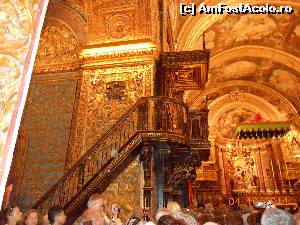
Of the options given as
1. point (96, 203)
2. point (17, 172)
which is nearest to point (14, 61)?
point (96, 203)

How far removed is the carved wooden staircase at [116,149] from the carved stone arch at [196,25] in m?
4.94

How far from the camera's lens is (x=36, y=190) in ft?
31.4

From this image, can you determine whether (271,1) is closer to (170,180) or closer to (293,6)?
(293,6)

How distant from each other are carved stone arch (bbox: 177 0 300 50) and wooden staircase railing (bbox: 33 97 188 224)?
16.2 ft

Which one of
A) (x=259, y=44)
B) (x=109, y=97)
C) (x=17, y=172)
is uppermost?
(x=259, y=44)

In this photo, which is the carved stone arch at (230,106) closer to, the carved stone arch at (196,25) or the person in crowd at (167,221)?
the carved stone arch at (196,25)

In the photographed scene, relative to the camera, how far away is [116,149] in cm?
877

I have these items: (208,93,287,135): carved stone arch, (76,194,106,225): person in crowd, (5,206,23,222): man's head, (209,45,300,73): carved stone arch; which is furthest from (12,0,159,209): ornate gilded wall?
(208,93,287,135): carved stone arch

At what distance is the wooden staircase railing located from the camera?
23.9 feet

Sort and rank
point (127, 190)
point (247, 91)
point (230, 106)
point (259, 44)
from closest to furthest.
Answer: point (127, 190)
point (259, 44)
point (247, 91)
point (230, 106)

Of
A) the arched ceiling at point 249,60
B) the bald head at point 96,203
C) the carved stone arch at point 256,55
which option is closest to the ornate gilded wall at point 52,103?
the arched ceiling at point 249,60

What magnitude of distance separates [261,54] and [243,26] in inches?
88.3

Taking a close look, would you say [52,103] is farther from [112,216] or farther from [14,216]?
[112,216]

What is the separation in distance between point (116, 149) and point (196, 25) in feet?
24.4
